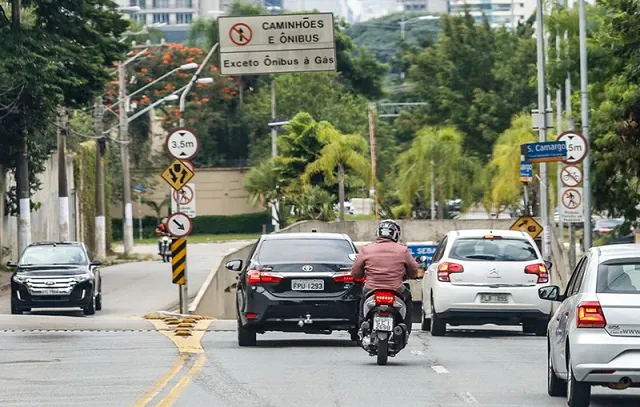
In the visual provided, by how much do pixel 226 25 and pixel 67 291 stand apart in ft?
24.8

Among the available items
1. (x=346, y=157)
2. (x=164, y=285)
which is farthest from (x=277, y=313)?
→ (x=346, y=157)

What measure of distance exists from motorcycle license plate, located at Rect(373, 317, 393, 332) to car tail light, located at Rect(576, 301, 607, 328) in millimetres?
5201

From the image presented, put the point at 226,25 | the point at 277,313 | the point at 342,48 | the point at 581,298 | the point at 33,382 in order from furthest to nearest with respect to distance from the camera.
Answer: the point at 342,48 < the point at 226,25 < the point at 277,313 < the point at 33,382 < the point at 581,298

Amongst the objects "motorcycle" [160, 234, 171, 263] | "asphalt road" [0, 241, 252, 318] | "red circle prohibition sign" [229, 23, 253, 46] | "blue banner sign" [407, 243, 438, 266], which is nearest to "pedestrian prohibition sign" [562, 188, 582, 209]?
"red circle prohibition sign" [229, 23, 253, 46]

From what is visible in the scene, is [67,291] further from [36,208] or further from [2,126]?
[36,208]

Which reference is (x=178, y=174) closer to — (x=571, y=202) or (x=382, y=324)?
(x=571, y=202)

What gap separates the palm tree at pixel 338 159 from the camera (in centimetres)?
6938

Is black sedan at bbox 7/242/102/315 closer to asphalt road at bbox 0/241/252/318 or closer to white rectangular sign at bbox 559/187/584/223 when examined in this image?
asphalt road at bbox 0/241/252/318

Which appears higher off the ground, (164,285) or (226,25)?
(226,25)

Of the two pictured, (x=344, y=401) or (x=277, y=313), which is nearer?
(x=344, y=401)

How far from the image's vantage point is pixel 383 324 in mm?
18469

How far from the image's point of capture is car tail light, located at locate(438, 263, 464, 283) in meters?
24.5

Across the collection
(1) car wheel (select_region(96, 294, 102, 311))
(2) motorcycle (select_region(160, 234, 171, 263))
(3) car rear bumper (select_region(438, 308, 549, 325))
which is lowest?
(2) motorcycle (select_region(160, 234, 171, 263))

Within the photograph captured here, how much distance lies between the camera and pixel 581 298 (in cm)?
1361
